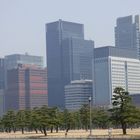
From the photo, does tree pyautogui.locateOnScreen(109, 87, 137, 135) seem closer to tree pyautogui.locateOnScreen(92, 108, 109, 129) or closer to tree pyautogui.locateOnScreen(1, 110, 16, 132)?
tree pyautogui.locateOnScreen(92, 108, 109, 129)

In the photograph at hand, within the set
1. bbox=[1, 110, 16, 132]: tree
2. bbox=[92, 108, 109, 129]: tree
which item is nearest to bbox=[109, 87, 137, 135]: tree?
bbox=[92, 108, 109, 129]: tree

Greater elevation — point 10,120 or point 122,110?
point 122,110

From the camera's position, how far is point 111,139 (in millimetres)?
61219

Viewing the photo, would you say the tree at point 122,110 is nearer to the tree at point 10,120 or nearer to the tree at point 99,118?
the tree at point 99,118

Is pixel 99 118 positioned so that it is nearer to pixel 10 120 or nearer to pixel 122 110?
pixel 10 120

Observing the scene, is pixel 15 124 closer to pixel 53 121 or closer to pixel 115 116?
pixel 53 121

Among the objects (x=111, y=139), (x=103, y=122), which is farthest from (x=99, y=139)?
(x=103, y=122)

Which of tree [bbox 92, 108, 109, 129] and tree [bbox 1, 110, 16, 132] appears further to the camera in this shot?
tree [bbox 1, 110, 16, 132]

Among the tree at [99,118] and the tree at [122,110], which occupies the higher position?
the tree at [122,110]

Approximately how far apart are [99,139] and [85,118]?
202 ft

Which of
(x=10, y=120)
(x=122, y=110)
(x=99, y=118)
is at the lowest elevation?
(x=10, y=120)

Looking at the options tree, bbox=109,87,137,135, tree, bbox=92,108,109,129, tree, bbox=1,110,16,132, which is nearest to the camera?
tree, bbox=109,87,137,135

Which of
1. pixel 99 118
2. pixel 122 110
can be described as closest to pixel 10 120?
pixel 99 118

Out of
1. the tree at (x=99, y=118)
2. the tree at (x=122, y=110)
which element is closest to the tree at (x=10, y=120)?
the tree at (x=99, y=118)
